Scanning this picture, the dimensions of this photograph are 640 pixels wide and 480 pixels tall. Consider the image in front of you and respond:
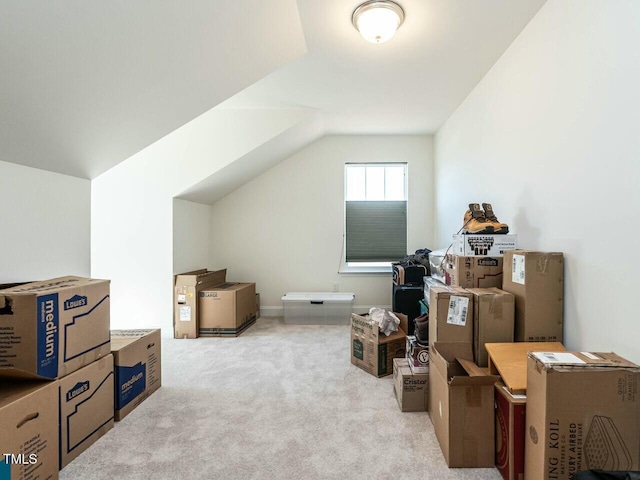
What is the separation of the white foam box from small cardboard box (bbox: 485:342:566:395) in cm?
253

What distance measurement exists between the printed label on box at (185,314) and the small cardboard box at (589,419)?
3.39 meters

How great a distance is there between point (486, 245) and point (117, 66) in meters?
2.37

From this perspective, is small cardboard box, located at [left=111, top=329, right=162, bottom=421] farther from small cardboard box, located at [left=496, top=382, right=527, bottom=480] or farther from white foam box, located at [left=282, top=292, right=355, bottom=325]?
small cardboard box, located at [left=496, top=382, right=527, bottom=480]

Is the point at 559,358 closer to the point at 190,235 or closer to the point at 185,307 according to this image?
the point at 185,307

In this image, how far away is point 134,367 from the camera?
2.16 m

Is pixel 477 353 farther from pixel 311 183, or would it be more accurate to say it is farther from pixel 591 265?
pixel 311 183

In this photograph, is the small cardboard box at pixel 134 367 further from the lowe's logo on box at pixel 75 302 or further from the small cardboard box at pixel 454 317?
the small cardboard box at pixel 454 317

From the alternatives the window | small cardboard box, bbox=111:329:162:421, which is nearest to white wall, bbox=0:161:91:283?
small cardboard box, bbox=111:329:162:421

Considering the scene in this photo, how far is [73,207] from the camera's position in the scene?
2125mm

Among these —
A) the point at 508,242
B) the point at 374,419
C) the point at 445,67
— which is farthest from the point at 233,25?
the point at 374,419

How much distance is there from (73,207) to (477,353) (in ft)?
8.90

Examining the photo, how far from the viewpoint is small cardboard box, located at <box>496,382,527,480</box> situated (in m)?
1.36

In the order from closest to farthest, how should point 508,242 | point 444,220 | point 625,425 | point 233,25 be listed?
point 625,425, point 233,25, point 508,242, point 444,220

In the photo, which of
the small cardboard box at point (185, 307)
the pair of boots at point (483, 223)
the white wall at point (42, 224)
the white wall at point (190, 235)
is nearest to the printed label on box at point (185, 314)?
the small cardboard box at point (185, 307)
